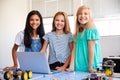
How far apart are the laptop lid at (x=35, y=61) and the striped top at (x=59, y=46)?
0.40 meters

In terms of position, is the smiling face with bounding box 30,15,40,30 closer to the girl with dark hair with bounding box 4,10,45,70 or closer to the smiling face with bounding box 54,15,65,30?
the girl with dark hair with bounding box 4,10,45,70

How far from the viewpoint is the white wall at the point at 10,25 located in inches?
164

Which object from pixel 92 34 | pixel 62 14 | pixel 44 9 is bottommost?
pixel 92 34

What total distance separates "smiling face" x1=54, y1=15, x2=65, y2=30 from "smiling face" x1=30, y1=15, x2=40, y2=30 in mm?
214

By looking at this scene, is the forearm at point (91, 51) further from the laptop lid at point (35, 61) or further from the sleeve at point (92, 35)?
the laptop lid at point (35, 61)

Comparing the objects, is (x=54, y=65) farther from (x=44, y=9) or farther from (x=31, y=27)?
(x=44, y=9)

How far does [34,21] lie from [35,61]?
66 cm

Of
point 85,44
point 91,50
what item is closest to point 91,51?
point 91,50

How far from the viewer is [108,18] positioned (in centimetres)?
333

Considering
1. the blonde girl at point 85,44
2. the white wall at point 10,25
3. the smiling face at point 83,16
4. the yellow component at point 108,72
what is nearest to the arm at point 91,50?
the blonde girl at point 85,44

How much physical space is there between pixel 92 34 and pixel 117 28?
1.52 meters

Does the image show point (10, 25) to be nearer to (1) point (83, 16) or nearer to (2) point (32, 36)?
(2) point (32, 36)

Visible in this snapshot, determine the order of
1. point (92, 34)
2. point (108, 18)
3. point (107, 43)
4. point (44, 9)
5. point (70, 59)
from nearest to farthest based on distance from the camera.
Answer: point (92, 34) < point (70, 59) < point (107, 43) < point (108, 18) < point (44, 9)

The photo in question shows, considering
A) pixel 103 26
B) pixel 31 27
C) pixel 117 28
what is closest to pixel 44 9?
pixel 103 26
